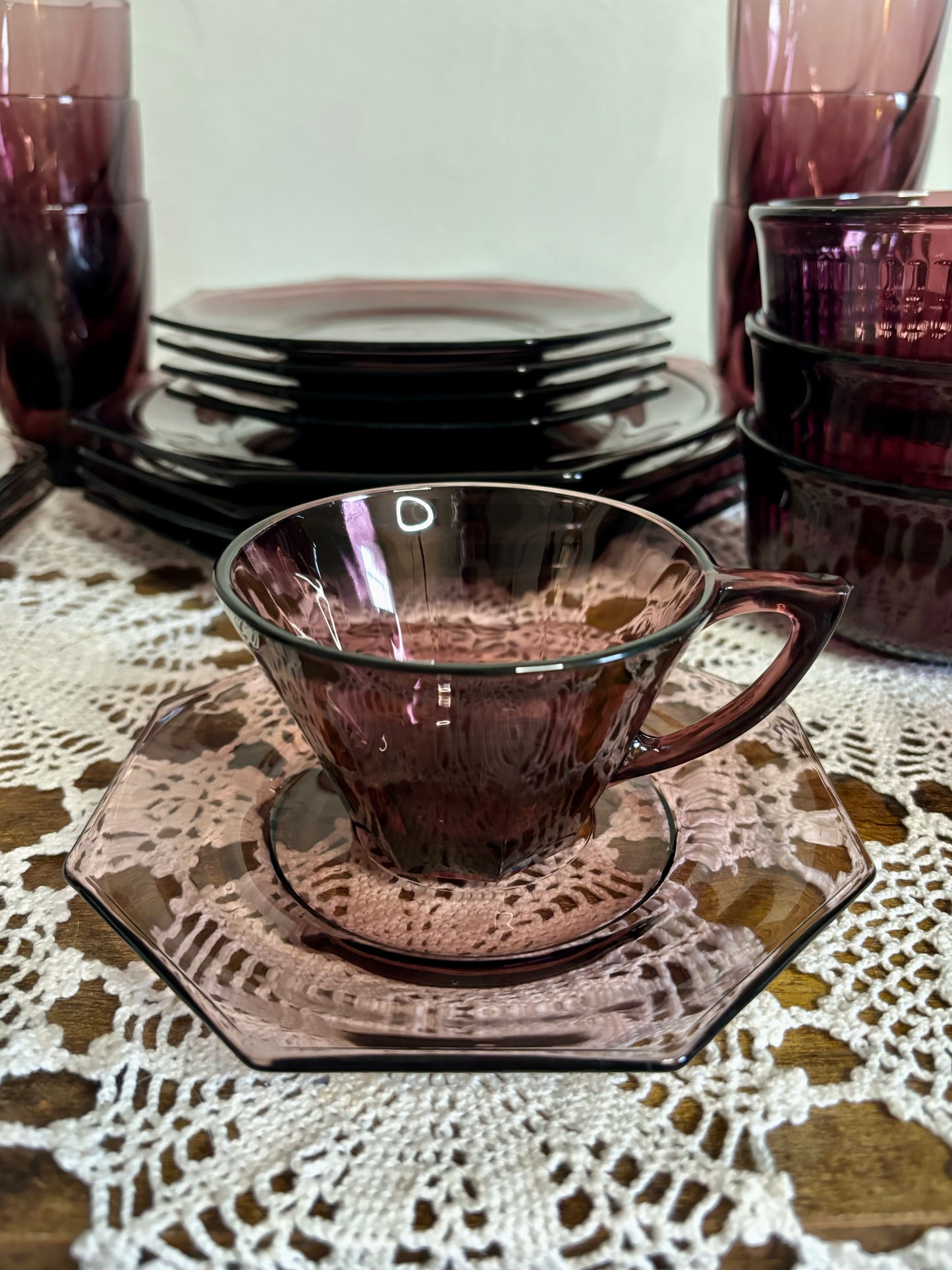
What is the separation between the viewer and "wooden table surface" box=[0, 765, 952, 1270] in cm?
21

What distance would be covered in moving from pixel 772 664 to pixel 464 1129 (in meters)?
0.16

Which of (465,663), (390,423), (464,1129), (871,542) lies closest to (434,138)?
(390,423)

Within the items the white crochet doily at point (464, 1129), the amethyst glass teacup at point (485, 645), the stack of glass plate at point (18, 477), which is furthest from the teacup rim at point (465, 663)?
the stack of glass plate at point (18, 477)

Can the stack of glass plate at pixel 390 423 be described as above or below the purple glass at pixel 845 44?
below

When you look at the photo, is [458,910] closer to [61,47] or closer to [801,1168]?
[801,1168]

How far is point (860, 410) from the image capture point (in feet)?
1.35

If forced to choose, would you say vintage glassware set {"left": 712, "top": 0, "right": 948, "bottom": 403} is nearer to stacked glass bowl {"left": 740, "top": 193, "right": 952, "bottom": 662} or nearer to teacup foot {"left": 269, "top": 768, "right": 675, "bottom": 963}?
stacked glass bowl {"left": 740, "top": 193, "right": 952, "bottom": 662}

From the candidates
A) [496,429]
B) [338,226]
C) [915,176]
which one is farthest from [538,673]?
[338,226]

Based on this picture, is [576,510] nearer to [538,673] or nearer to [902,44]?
[538,673]

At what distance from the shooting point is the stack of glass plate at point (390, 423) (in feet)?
1.57

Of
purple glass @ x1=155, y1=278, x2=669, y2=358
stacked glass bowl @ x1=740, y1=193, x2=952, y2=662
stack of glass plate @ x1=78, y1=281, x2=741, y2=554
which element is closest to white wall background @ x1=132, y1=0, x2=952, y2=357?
purple glass @ x1=155, y1=278, x2=669, y2=358

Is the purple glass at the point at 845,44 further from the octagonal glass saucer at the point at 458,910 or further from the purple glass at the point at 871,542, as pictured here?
the octagonal glass saucer at the point at 458,910

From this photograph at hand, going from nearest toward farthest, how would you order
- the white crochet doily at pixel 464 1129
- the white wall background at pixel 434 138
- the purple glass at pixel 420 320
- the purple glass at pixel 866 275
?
the white crochet doily at pixel 464 1129, the purple glass at pixel 866 275, the purple glass at pixel 420 320, the white wall background at pixel 434 138

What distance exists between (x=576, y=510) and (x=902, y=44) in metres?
0.40
